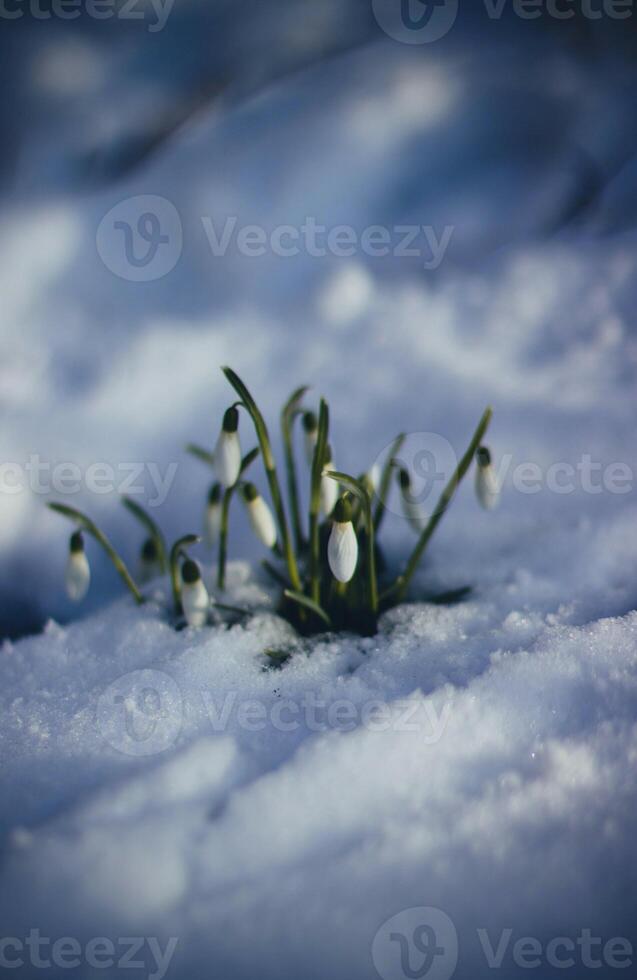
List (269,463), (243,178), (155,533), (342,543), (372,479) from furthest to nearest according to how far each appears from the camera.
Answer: (243,178) < (155,533) < (372,479) < (269,463) < (342,543)

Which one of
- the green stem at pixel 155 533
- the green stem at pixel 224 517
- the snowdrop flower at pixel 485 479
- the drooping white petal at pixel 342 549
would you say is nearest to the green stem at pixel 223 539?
the green stem at pixel 224 517

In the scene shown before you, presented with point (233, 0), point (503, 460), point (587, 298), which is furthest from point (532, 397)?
point (233, 0)

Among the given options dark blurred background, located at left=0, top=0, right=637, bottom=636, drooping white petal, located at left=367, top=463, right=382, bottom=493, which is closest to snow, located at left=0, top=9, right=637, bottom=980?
dark blurred background, located at left=0, top=0, right=637, bottom=636

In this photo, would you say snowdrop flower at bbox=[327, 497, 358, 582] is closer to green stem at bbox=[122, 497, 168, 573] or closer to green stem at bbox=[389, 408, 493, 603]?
green stem at bbox=[389, 408, 493, 603]

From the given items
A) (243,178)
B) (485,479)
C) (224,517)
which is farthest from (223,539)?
(243,178)

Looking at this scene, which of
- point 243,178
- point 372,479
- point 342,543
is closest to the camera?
point 342,543

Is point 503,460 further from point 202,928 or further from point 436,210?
point 202,928

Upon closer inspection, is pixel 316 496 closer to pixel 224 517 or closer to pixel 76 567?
pixel 224 517
